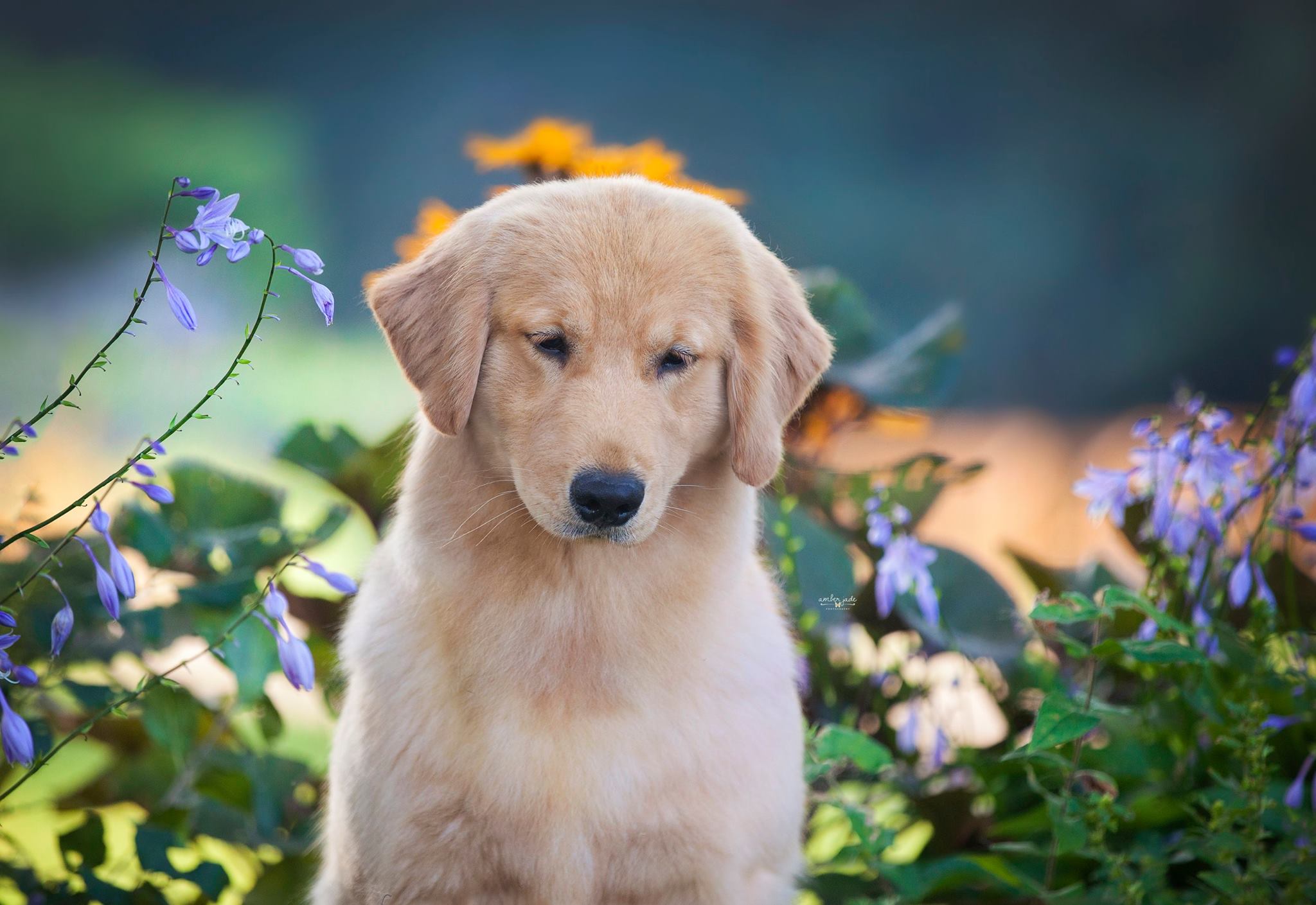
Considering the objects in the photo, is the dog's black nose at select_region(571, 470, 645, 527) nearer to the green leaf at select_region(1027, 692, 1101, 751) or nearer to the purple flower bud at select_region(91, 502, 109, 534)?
the purple flower bud at select_region(91, 502, 109, 534)

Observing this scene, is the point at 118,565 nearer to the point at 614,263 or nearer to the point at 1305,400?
the point at 614,263

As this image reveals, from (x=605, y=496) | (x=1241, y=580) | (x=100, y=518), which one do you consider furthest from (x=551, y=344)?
(x=1241, y=580)

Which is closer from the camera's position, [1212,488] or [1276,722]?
[1276,722]

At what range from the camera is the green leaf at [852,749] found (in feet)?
7.47

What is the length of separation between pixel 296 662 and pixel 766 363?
962 millimetres

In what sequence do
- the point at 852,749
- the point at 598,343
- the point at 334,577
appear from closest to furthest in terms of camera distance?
the point at 334,577 → the point at 598,343 → the point at 852,749

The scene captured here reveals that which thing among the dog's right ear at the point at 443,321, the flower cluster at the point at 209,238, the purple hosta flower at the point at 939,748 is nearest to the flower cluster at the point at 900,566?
the purple hosta flower at the point at 939,748

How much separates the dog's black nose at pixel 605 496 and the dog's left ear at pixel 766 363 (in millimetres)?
299

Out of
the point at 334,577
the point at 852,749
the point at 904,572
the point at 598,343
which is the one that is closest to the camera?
the point at 334,577

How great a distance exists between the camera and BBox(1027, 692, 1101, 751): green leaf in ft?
6.57

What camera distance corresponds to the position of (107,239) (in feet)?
16.7

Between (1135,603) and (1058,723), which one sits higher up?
(1135,603)

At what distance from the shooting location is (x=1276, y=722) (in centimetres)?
235

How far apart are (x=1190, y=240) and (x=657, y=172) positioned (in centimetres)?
352
